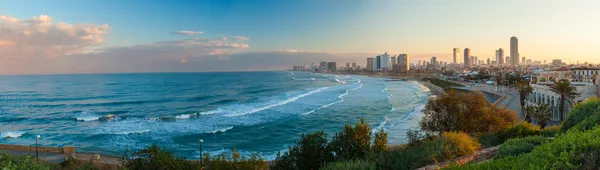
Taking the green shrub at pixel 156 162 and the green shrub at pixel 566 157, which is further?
the green shrub at pixel 156 162

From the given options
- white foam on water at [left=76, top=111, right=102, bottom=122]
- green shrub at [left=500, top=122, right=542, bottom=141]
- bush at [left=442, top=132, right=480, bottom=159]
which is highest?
bush at [left=442, top=132, right=480, bottom=159]

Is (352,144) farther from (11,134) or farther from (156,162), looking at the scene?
(11,134)

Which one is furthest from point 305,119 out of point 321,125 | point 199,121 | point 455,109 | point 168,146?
point 455,109

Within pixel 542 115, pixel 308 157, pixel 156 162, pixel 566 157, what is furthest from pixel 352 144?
pixel 542 115

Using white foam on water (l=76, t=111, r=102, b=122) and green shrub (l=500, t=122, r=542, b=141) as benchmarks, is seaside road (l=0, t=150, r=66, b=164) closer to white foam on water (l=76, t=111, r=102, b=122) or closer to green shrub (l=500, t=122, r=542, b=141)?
white foam on water (l=76, t=111, r=102, b=122)

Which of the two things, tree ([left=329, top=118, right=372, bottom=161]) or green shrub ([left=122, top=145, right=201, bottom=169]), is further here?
tree ([left=329, top=118, right=372, bottom=161])

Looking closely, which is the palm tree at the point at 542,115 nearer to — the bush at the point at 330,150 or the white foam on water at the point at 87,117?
the bush at the point at 330,150

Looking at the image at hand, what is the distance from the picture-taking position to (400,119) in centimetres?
3359

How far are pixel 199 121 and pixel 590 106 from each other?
3038cm

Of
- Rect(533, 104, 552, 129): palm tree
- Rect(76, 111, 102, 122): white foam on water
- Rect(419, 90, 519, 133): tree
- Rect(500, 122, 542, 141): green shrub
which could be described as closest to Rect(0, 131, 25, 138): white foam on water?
Rect(76, 111, 102, 122): white foam on water

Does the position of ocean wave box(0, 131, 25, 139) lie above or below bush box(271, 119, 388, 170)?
below

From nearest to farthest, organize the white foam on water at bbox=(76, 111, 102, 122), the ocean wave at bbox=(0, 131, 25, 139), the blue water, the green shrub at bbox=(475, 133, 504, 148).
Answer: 1. the green shrub at bbox=(475, 133, 504, 148)
2. the blue water
3. the ocean wave at bbox=(0, 131, 25, 139)
4. the white foam on water at bbox=(76, 111, 102, 122)

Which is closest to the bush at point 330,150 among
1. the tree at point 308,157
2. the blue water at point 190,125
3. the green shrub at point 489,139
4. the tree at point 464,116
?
the tree at point 308,157

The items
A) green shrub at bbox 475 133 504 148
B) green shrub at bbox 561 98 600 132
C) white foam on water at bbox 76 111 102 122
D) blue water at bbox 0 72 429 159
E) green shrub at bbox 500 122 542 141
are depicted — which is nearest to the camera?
green shrub at bbox 561 98 600 132
